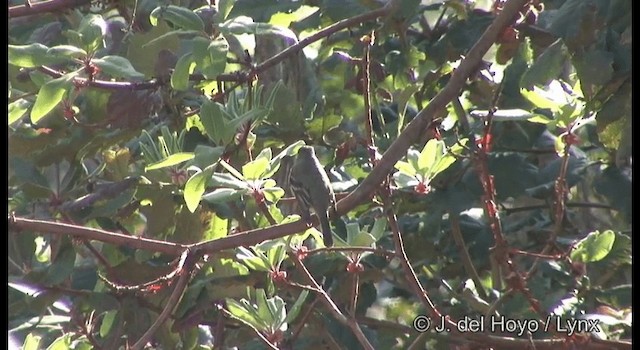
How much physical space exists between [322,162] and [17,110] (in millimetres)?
930

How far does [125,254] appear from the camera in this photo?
310 cm

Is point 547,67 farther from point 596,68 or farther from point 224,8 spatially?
point 224,8

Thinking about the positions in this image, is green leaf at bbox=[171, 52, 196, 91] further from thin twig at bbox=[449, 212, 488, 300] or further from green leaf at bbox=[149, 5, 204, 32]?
thin twig at bbox=[449, 212, 488, 300]

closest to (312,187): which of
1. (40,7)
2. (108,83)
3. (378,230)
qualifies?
(378,230)

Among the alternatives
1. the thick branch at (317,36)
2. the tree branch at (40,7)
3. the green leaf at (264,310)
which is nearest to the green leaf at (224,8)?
the thick branch at (317,36)

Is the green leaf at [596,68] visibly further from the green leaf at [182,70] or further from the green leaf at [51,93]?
the green leaf at [51,93]

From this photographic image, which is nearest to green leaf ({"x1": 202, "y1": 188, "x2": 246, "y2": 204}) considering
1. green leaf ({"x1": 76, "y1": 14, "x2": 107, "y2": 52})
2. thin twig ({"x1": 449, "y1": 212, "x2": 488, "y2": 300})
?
green leaf ({"x1": 76, "y1": 14, "x2": 107, "y2": 52})

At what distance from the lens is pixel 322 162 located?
3.00 m

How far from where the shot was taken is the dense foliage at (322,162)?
2262 millimetres

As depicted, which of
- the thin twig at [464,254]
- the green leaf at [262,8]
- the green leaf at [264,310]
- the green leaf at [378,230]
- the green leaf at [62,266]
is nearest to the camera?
the green leaf at [264,310]
